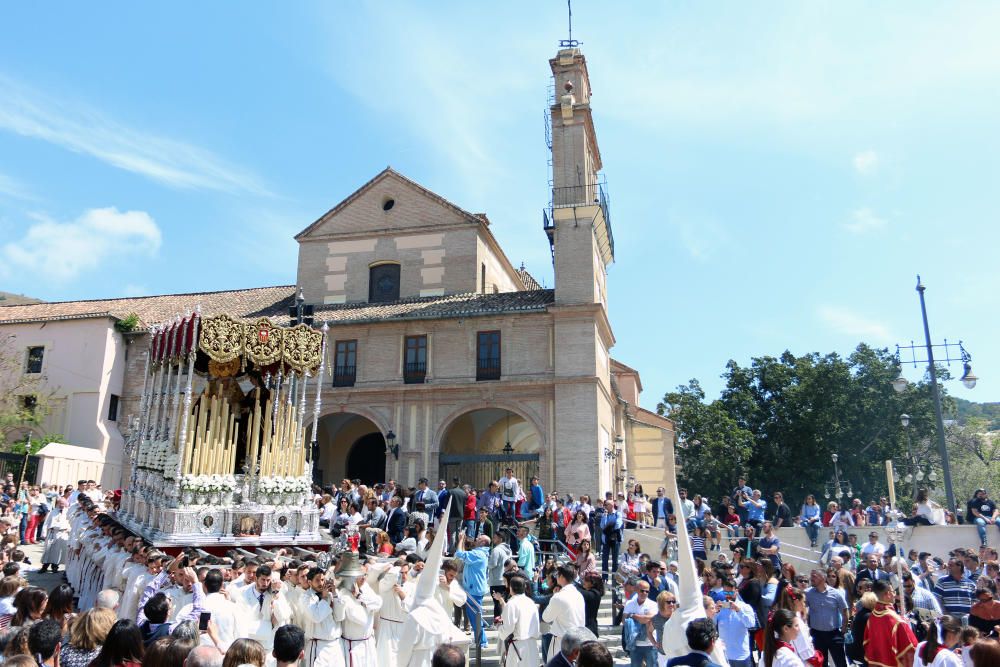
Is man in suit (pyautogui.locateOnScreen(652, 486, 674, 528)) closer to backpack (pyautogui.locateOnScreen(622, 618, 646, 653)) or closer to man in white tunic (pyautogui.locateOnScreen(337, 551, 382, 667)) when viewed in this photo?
backpack (pyautogui.locateOnScreen(622, 618, 646, 653))

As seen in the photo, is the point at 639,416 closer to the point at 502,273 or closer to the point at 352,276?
the point at 502,273

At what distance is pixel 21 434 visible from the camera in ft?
97.7

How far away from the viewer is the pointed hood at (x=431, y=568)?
260 inches

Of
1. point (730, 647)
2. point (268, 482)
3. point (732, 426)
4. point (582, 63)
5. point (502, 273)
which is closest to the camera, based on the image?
point (730, 647)

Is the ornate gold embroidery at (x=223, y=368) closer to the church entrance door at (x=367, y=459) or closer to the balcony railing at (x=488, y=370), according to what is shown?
the balcony railing at (x=488, y=370)

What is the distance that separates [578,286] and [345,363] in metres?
9.14

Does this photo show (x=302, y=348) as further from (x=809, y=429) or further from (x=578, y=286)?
(x=809, y=429)

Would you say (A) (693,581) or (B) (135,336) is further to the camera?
(B) (135,336)

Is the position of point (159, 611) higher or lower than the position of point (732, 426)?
lower

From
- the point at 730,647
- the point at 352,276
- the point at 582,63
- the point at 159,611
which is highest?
the point at 582,63

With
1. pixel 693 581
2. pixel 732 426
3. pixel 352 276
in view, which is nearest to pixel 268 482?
pixel 693 581

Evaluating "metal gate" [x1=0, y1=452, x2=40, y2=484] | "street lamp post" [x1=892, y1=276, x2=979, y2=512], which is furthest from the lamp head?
"metal gate" [x1=0, y1=452, x2=40, y2=484]

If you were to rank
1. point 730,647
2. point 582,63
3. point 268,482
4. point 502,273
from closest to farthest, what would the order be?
point 730,647
point 268,482
point 582,63
point 502,273

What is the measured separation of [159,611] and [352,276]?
25181mm
